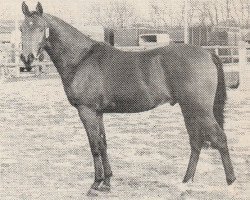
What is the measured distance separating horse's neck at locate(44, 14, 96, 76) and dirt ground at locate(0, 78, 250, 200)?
108 cm

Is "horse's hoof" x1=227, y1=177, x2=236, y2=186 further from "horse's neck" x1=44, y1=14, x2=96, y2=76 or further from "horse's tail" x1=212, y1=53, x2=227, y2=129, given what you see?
"horse's neck" x1=44, y1=14, x2=96, y2=76

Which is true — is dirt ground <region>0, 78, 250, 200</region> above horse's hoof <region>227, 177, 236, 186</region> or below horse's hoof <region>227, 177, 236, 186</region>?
below

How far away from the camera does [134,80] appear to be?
410 cm

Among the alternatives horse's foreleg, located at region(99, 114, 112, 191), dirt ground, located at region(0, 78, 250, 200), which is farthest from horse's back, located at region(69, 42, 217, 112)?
dirt ground, located at region(0, 78, 250, 200)

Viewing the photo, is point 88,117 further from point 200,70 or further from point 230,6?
point 230,6

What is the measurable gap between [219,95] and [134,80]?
742 millimetres

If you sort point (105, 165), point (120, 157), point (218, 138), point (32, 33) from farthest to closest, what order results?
point (120, 157) < point (105, 165) < point (218, 138) < point (32, 33)

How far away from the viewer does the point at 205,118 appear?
400cm

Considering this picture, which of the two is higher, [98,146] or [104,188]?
[98,146]

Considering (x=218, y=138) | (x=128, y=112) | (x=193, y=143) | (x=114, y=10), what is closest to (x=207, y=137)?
(x=218, y=138)

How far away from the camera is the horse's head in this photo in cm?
388

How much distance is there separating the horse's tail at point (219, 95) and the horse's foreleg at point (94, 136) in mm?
998

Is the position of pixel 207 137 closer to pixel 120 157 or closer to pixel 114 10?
pixel 120 157

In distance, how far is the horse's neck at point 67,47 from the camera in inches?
162
